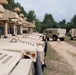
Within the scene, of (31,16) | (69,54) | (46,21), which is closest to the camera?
(69,54)

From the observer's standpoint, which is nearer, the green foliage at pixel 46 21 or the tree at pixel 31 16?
the green foliage at pixel 46 21

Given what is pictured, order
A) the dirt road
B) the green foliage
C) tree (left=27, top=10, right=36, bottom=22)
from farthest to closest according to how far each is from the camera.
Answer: tree (left=27, top=10, right=36, bottom=22) → the green foliage → the dirt road

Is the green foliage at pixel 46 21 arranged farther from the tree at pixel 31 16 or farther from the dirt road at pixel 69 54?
the dirt road at pixel 69 54

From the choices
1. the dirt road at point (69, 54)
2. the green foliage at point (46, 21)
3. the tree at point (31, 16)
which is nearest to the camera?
the dirt road at point (69, 54)

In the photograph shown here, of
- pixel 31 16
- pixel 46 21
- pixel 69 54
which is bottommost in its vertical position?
pixel 69 54

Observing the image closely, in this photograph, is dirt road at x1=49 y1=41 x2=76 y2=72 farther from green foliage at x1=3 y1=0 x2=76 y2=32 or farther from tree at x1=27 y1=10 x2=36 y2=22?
tree at x1=27 y1=10 x2=36 y2=22

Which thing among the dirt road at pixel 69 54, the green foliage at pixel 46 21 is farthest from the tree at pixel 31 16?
the dirt road at pixel 69 54

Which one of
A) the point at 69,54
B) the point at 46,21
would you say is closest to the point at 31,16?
the point at 46,21

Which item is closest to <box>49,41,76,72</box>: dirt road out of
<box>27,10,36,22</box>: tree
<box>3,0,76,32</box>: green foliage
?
<box>3,0,76,32</box>: green foliage

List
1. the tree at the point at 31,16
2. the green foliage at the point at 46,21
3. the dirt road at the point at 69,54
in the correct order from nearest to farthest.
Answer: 1. the dirt road at the point at 69,54
2. the green foliage at the point at 46,21
3. the tree at the point at 31,16

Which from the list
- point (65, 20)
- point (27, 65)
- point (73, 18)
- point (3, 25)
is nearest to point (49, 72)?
point (27, 65)

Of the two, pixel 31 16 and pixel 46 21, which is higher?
pixel 31 16

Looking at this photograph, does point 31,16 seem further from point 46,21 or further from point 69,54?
point 69,54

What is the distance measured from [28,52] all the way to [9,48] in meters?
0.40
